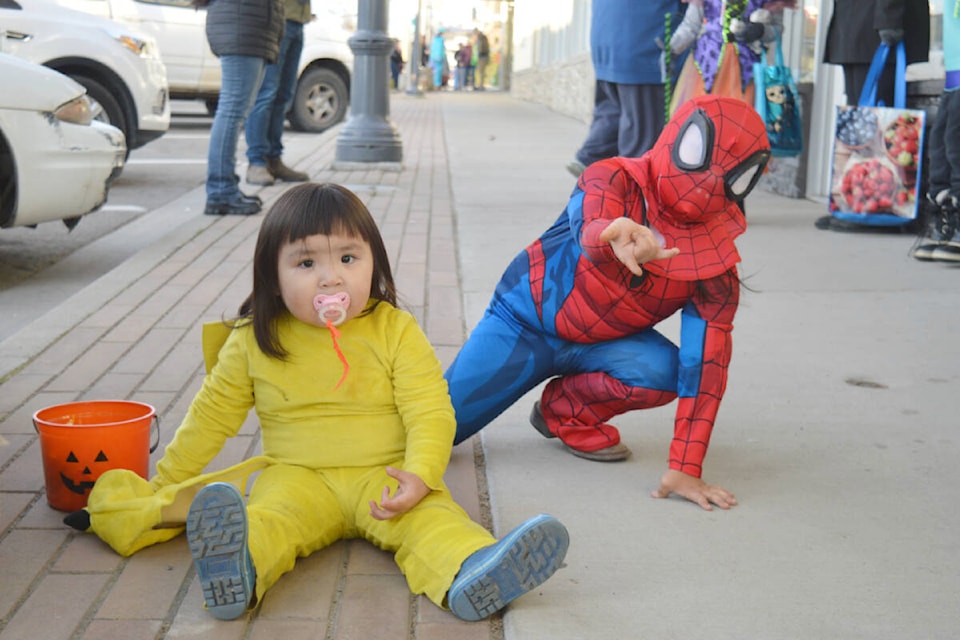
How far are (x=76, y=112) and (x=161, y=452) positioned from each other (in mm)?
3180

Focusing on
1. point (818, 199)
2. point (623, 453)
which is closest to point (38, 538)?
point (623, 453)

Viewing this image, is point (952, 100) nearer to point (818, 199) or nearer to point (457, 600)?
point (818, 199)

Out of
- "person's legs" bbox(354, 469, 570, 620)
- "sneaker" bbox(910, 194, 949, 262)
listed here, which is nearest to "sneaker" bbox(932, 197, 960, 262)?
"sneaker" bbox(910, 194, 949, 262)

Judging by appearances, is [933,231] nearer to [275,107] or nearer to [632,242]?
[632,242]

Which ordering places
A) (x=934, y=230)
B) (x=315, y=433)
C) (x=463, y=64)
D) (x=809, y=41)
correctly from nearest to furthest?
(x=315, y=433) → (x=934, y=230) → (x=809, y=41) → (x=463, y=64)

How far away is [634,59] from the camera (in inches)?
266

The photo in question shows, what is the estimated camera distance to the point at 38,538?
8.82ft

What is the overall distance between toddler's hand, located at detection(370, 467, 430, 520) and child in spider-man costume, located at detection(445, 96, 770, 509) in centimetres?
64

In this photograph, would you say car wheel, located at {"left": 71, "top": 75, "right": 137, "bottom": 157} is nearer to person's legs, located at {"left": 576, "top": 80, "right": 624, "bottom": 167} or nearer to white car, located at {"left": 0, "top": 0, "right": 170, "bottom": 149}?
white car, located at {"left": 0, "top": 0, "right": 170, "bottom": 149}

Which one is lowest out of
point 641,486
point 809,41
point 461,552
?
point 641,486

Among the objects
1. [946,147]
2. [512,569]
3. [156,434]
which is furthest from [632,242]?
[946,147]

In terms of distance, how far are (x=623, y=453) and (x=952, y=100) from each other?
3558mm

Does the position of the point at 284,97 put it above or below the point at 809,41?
below

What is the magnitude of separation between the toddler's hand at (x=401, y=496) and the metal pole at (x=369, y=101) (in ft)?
26.8
